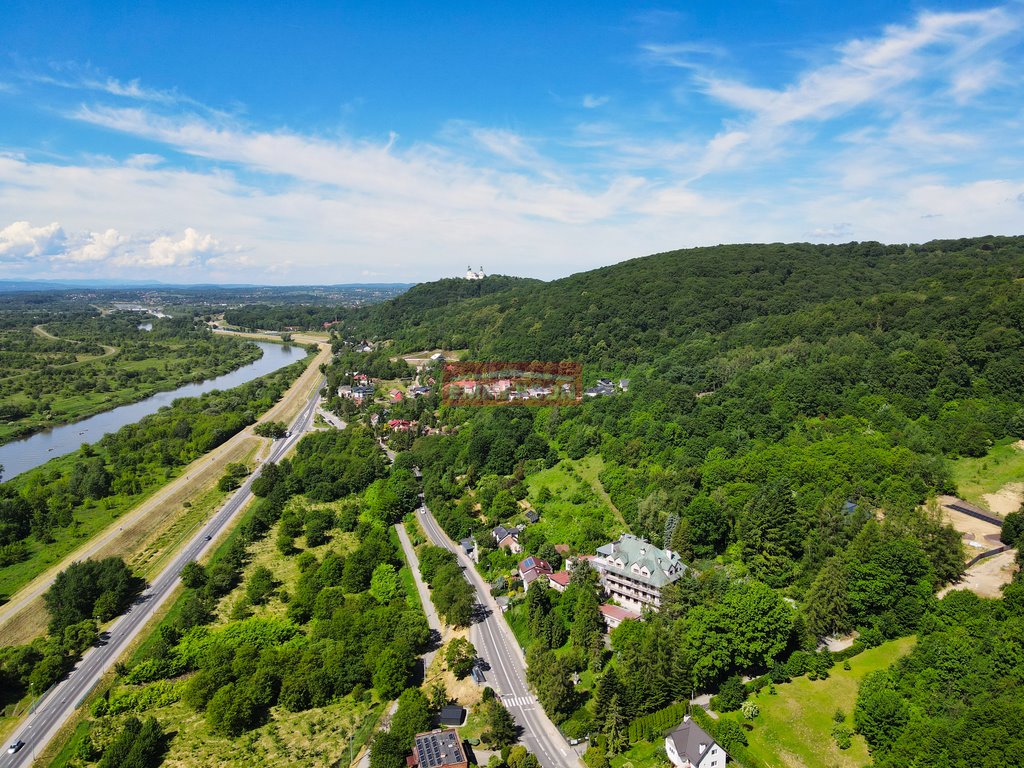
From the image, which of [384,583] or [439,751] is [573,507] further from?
[439,751]

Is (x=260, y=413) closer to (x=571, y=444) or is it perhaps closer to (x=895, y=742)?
(x=571, y=444)

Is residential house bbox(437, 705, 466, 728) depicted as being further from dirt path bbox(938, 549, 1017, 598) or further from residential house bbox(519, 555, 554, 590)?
dirt path bbox(938, 549, 1017, 598)

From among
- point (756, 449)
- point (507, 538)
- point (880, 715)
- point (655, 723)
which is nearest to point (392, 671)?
point (655, 723)

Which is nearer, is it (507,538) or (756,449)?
(507,538)

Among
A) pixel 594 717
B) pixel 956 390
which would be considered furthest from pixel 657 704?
pixel 956 390

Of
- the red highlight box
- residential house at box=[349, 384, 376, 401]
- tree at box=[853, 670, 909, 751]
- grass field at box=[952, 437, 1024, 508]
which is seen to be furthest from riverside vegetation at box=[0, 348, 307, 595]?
grass field at box=[952, 437, 1024, 508]

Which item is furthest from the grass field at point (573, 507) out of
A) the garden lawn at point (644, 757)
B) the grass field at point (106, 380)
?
the grass field at point (106, 380)
